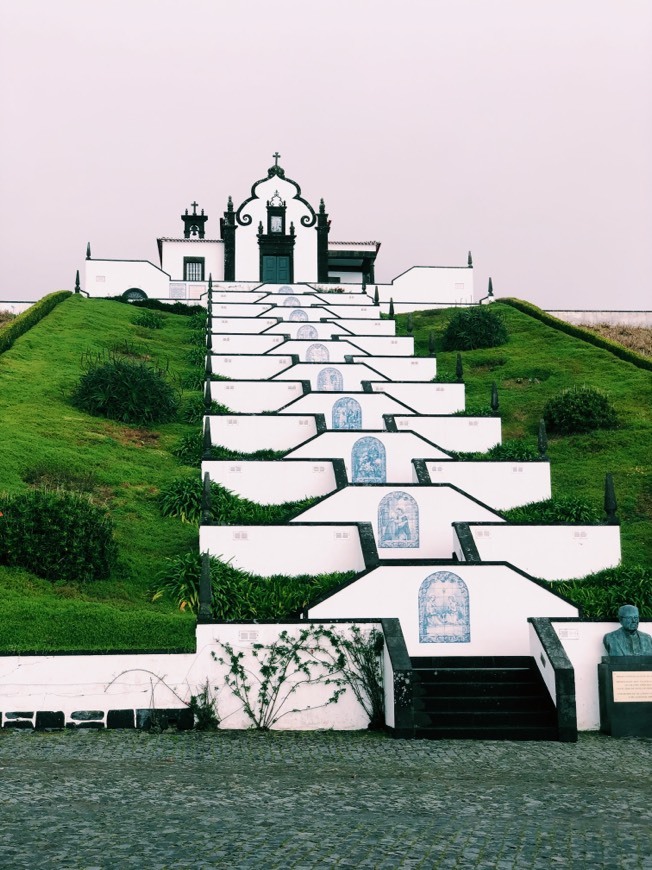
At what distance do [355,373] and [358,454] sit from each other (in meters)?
7.78

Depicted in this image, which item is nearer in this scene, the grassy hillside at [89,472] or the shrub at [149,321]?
the grassy hillside at [89,472]

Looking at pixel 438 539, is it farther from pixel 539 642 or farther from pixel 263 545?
pixel 539 642

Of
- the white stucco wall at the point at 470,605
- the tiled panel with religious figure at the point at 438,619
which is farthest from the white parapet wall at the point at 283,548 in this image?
the tiled panel with religious figure at the point at 438,619

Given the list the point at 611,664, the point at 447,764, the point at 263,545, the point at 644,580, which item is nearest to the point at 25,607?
the point at 263,545

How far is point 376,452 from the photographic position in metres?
24.2

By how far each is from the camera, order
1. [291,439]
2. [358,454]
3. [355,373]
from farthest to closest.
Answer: [355,373]
[291,439]
[358,454]

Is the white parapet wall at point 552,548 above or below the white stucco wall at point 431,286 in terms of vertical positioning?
below

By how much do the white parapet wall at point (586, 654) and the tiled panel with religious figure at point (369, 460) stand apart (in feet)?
29.7

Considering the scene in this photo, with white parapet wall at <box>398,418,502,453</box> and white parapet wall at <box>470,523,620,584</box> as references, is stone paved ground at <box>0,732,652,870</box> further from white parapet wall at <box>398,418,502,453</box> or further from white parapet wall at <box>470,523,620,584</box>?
white parapet wall at <box>398,418,502,453</box>

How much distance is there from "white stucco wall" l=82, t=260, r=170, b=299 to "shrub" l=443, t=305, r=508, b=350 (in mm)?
18083

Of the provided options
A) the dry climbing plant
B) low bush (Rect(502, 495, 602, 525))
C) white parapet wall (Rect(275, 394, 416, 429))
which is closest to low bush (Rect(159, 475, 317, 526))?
low bush (Rect(502, 495, 602, 525))

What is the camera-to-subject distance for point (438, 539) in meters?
20.5

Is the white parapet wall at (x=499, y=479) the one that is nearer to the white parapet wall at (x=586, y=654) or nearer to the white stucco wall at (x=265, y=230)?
the white parapet wall at (x=586, y=654)

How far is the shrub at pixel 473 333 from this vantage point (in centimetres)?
4122
